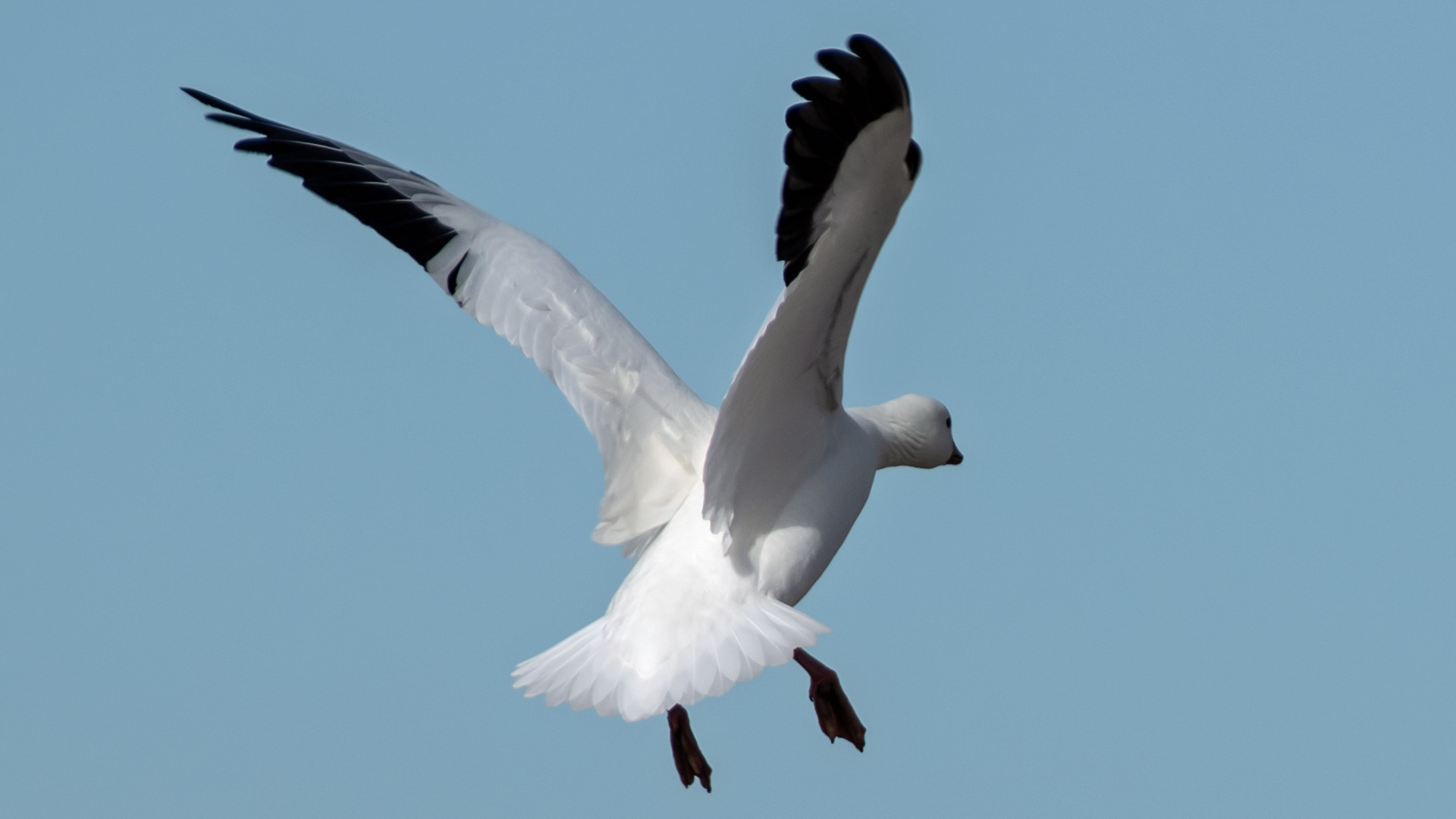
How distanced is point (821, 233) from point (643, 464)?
225 centimetres

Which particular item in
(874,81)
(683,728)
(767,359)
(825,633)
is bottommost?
(683,728)

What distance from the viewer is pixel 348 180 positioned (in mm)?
8820

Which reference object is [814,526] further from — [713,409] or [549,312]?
[549,312]

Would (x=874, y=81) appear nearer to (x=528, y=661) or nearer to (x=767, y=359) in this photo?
(x=767, y=359)

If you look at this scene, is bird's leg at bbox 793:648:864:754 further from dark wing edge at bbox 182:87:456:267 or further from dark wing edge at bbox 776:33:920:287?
dark wing edge at bbox 182:87:456:267

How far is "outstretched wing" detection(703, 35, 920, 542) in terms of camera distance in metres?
5.33

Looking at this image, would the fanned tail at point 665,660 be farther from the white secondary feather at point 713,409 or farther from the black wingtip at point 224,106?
the black wingtip at point 224,106

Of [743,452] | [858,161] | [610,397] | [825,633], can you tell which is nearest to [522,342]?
[610,397]

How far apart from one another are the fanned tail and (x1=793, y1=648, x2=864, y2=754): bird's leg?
86cm

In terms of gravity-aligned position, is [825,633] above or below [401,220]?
below

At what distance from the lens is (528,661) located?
22.8 feet

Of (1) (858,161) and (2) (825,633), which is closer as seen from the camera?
(1) (858,161)

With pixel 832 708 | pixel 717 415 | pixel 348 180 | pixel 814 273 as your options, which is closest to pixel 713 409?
pixel 717 415

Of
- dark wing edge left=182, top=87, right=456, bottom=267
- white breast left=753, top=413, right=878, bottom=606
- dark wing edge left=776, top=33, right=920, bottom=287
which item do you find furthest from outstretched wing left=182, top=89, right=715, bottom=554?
dark wing edge left=776, top=33, right=920, bottom=287
